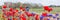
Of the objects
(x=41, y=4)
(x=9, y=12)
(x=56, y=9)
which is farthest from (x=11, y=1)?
(x=56, y=9)

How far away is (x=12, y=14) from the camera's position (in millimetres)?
1200

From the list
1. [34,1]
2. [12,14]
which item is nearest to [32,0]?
[34,1]

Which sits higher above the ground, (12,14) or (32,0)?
(32,0)

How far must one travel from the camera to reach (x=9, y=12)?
3.94 feet

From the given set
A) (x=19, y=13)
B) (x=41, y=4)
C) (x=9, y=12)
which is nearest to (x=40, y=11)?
(x=41, y=4)

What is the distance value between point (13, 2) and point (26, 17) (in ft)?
0.79

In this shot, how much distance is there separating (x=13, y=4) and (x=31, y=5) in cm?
21

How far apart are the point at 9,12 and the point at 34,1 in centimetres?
32

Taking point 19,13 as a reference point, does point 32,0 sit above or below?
above

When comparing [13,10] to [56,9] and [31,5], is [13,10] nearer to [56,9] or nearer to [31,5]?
[31,5]

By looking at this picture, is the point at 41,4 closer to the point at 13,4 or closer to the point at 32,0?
the point at 32,0

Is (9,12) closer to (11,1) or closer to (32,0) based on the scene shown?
(11,1)

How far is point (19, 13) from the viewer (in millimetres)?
1226

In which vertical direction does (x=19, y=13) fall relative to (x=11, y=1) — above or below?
below
